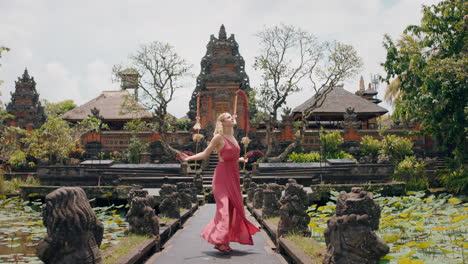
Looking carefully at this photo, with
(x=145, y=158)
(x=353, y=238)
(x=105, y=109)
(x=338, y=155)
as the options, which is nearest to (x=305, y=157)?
(x=338, y=155)

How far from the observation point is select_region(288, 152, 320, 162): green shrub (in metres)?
22.4

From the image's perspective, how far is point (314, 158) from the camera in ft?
73.5

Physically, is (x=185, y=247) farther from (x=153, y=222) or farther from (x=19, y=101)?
(x=19, y=101)

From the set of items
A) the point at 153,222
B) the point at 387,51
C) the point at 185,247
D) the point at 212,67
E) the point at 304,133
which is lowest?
the point at 185,247

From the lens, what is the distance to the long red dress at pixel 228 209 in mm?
5551

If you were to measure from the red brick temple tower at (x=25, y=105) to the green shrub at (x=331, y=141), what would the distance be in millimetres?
19970

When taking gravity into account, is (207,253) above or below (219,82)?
below

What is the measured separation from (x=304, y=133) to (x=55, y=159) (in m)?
14.7

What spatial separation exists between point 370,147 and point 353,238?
21.3 metres

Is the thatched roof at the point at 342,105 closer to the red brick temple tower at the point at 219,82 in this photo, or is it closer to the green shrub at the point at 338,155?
the red brick temple tower at the point at 219,82

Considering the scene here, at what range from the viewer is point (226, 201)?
5.78m

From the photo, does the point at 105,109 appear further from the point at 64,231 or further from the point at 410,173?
the point at 64,231

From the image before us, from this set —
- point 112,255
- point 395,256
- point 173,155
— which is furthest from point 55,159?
point 395,256

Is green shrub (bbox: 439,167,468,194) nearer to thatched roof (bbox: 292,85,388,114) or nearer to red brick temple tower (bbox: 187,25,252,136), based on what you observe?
red brick temple tower (bbox: 187,25,252,136)
